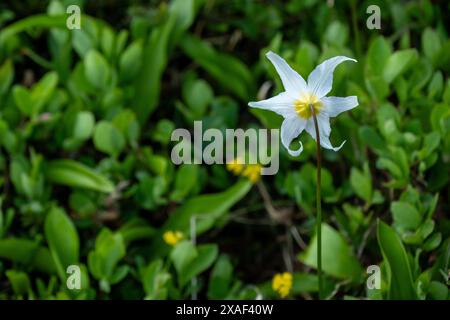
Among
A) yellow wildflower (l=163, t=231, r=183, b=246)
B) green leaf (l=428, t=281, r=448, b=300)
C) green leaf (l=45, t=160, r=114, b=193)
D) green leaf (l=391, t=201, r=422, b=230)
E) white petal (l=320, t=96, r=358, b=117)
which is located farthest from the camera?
green leaf (l=45, t=160, r=114, b=193)

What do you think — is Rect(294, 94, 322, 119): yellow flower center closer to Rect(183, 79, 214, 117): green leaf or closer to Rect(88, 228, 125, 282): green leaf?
Rect(88, 228, 125, 282): green leaf

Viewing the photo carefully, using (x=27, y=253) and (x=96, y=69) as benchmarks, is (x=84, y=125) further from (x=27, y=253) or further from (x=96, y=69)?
(x=27, y=253)

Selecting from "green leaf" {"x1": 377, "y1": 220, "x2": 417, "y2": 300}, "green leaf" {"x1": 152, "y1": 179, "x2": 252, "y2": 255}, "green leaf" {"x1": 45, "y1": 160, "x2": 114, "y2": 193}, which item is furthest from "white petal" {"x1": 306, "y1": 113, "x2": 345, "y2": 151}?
"green leaf" {"x1": 45, "y1": 160, "x2": 114, "y2": 193}

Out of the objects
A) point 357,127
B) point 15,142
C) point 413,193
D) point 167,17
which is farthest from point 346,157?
point 15,142

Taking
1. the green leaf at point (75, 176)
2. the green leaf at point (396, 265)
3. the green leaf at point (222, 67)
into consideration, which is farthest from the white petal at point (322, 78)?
the green leaf at point (222, 67)

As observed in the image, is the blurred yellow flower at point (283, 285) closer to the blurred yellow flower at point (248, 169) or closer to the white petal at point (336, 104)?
the blurred yellow flower at point (248, 169)
